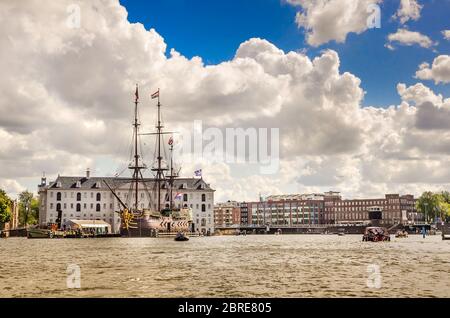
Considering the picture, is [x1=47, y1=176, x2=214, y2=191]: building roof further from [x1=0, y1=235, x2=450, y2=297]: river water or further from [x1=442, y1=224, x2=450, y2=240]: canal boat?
[x1=0, y1=235, x2=450, y2=297]: river water

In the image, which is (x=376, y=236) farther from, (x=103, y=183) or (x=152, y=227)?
(x=103, y=183)

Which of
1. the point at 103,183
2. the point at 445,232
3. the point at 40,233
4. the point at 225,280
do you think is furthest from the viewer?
the point at 103,183

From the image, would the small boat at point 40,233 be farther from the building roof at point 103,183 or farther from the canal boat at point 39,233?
the building roof at point 103,183

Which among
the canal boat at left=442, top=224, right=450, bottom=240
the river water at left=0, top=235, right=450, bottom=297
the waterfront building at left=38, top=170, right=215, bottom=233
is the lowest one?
the canal boat at left=442, top=224, right=450, bottom=240

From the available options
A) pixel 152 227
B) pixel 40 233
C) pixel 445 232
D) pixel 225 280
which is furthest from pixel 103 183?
pixel 225 280

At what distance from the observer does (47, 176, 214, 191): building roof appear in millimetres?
178750

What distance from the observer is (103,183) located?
7215 inches

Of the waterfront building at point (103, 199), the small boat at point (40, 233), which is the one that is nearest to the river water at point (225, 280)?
the small boat at point (40, 233)

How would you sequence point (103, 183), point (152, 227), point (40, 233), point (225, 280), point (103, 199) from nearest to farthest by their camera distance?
point (225, 280), point (40, 233), point (152, 227), point (103, 199), point (103, 183)

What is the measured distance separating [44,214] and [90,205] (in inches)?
585

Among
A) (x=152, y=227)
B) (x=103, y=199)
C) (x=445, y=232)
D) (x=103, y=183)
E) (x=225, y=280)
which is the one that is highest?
(x=103, y=183)

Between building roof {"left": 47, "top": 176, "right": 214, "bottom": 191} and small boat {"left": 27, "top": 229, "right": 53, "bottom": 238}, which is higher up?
building roof {"left": 47, "top": 176, "right": 214, "bottom": 191}

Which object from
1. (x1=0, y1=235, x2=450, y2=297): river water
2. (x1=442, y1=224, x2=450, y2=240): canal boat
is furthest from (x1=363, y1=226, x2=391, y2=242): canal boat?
(x1=0, y1=235, x2=450, y2=297): river water

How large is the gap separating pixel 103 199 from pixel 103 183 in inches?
219
